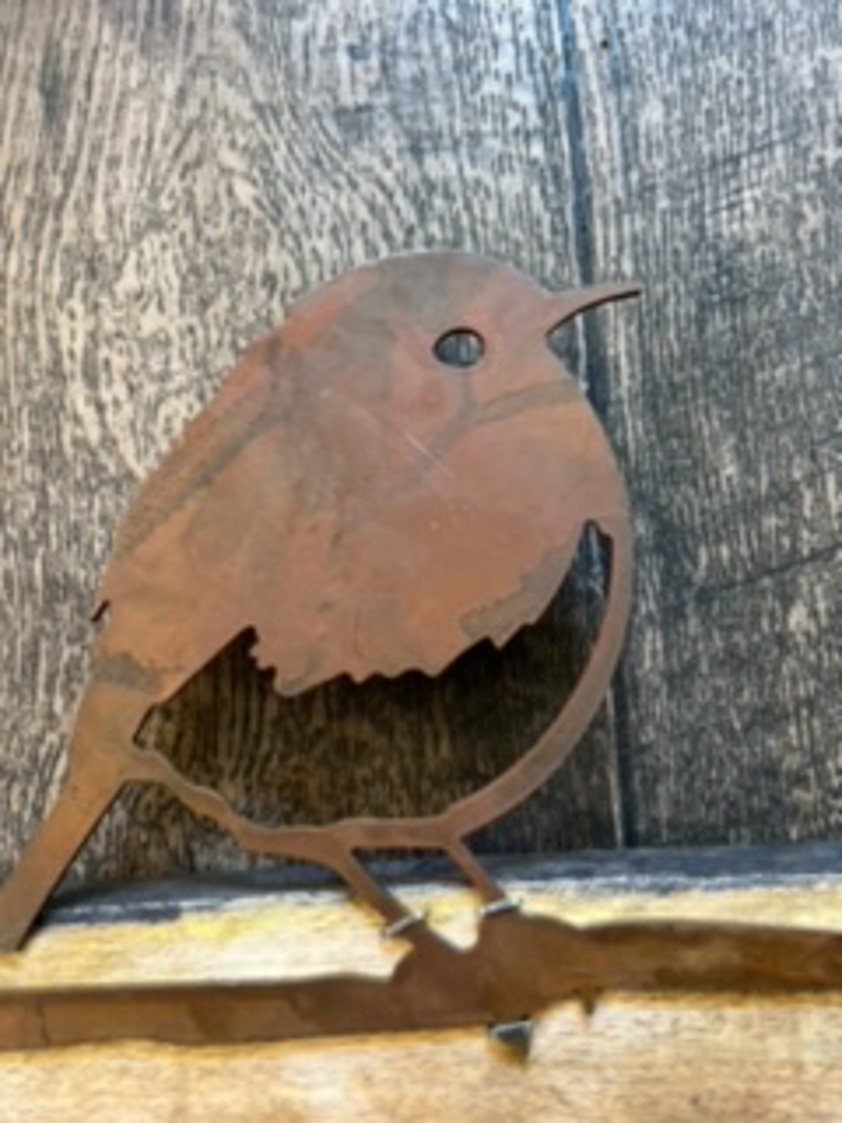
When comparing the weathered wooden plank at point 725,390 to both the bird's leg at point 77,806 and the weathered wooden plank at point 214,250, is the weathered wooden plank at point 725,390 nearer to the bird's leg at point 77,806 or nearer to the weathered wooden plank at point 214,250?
the weathered wooden plank at point 214,250

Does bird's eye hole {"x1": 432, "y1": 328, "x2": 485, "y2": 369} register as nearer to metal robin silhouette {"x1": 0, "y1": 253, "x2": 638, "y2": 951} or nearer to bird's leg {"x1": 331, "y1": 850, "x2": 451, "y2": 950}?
metal robin silhouette {"x1": 0, "y1": 253, "x2": 638, "y2": 951}

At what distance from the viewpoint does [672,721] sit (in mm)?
672

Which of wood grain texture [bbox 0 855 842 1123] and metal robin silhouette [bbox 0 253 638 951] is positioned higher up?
metal robin silhouette [bbox 0 253 638 951]

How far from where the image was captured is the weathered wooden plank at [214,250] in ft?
2.29

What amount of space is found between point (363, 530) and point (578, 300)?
13cm

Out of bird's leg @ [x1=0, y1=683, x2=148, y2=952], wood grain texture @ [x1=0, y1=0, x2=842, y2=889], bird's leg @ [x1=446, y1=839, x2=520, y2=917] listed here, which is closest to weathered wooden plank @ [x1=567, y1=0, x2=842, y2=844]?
wood grain texture @ [x1=0, y1=0, x2=842, y2=889]

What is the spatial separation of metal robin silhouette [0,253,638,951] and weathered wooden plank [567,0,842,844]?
0.28 ft

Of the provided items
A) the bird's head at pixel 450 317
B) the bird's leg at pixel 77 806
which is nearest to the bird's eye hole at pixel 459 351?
the bird's head at pixel 450 317

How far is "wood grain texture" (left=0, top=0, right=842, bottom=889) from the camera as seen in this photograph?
2.21 feet

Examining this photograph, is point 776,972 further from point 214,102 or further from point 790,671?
point 214,102

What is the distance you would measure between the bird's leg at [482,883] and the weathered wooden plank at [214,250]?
94 mm

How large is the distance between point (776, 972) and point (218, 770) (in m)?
0.28

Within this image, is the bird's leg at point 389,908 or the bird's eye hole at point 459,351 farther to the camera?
the bird's eye hole at point 459,351

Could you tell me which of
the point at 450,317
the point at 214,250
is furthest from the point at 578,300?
the point at 214,250
